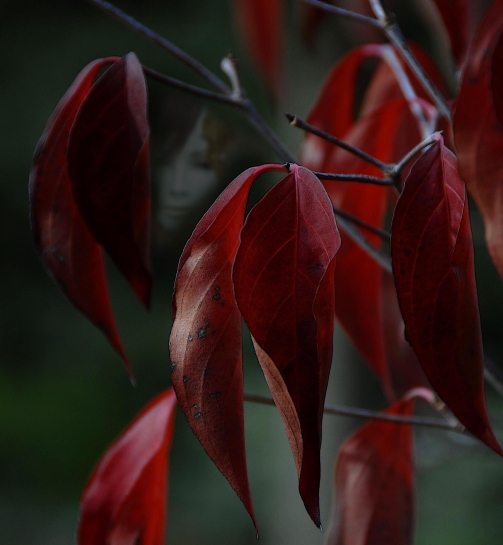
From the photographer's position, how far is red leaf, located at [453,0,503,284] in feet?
0.90

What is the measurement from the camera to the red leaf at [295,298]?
21 cm

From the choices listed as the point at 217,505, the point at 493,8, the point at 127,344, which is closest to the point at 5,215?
the point at 127,344

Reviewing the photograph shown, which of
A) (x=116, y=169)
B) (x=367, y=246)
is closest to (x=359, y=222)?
(x=367, y=246)

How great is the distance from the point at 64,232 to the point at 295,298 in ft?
0.47

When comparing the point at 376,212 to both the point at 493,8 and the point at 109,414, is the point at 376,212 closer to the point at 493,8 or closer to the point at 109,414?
the point at 493,8

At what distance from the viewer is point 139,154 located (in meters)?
0.27

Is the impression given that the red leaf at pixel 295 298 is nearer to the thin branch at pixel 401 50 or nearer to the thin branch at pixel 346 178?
the thin branch at pixel 346 178

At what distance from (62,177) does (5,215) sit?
→ 2.97 metres

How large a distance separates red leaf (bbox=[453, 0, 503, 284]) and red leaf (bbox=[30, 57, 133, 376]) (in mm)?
174

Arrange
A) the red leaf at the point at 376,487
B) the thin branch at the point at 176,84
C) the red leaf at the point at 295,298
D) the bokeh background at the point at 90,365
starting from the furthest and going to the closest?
the bokeh background at the point at 90,365
the red leaf at the point at 376,487
the thin branch at the point at 176,84
the red leaf at the point at 295,298

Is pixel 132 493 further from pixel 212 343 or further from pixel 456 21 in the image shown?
pixel 456 21

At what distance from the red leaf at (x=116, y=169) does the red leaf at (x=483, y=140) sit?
5.3 inches

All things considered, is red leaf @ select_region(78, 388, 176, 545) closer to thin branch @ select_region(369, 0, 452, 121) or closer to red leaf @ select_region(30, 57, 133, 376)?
red leaf @ select_region(30, 57, 133, 376)

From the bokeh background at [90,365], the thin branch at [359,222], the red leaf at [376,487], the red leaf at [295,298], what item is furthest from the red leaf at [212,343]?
the bokeh background at [90,365]
